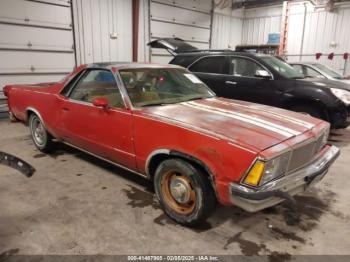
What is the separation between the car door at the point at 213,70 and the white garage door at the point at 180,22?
4441 millimetres

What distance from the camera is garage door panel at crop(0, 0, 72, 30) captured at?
698cm

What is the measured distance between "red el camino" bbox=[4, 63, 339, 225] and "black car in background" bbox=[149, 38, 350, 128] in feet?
7.19

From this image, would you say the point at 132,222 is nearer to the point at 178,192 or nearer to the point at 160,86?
the point at 178,192

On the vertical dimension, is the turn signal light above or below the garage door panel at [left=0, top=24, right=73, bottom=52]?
below

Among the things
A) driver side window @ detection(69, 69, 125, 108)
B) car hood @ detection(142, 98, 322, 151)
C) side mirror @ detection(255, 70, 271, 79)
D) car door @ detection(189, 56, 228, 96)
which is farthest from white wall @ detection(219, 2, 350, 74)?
car hood @ detection(142, 98, 322, 151)

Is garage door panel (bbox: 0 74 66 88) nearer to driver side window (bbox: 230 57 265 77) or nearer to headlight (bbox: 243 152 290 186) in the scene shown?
driver side window (bbox: 230 57 265 77)

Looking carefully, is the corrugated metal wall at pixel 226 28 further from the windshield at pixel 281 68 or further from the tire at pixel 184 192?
the tire at pixel 184 192

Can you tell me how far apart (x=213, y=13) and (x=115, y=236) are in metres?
12.0

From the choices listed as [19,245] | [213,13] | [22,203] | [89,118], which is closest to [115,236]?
[19,245]

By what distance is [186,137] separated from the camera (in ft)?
7.59

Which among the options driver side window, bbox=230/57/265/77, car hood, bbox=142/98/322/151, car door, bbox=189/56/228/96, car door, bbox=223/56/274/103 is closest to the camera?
car hood, bbox=142/98/322/151

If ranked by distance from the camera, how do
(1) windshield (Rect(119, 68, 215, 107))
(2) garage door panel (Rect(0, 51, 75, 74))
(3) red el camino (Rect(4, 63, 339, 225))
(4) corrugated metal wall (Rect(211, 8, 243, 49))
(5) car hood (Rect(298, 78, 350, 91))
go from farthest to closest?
(4) corrugated metal wall (Rect(211, 8, 243, 49))
(2) garage door panel (Rect(0, 51, 75, 74))
(5) car hood (Rect(298, 78, 350, 91))
(1) windshield (Rect(119, 68, 215, 107))
(3) red el camino (Rect(4, 63, 339, 225))

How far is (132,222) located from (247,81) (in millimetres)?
3928

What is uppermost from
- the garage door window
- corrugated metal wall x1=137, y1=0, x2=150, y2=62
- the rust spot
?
corrugated metal wall x1=137, y1=0, x2=150, y2=62
